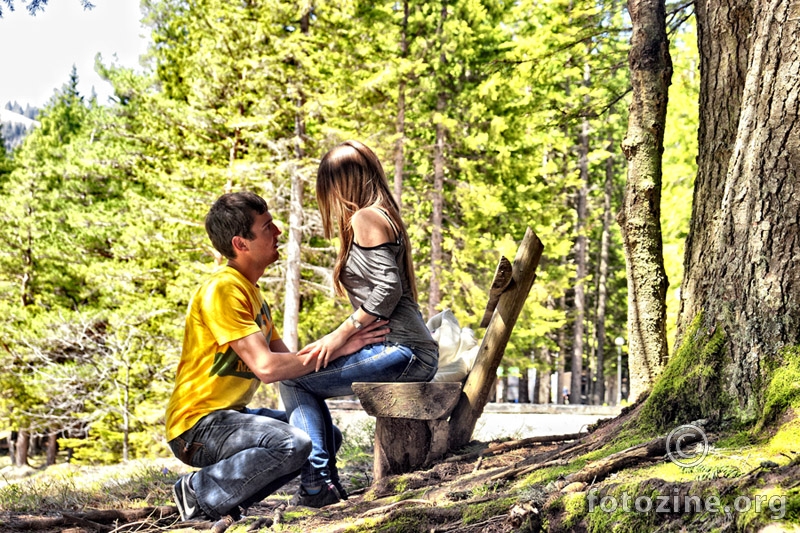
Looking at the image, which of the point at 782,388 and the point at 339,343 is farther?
the point at 339,343

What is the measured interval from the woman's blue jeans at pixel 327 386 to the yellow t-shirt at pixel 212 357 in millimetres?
285

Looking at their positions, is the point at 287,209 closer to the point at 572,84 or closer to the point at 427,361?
the point at 572,84

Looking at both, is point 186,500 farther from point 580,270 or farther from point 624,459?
point 580,270

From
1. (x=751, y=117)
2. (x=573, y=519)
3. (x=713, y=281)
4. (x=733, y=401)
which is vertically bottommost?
(x=573, y=519)

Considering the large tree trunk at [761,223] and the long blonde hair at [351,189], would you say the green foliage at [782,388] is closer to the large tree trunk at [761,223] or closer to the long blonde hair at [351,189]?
the large tree trunk at [761,223]

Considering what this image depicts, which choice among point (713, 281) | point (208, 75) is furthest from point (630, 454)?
point (208, 75)

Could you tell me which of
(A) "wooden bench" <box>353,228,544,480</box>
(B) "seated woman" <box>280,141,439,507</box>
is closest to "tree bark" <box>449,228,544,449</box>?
(A) "wooden bench" <box>353,228,544,480</box>

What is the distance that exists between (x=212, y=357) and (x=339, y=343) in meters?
0.64

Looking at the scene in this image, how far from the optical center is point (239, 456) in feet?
11.7

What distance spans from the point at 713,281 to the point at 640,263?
1.60 meters

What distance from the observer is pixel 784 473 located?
230 centimetres

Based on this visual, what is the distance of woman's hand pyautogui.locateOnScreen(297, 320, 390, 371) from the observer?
373 cm

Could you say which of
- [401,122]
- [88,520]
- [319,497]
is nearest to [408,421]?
[319,497]

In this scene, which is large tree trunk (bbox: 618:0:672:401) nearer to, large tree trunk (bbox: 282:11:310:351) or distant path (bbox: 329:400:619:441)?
distant path (bbox: 329:400:619:441)
